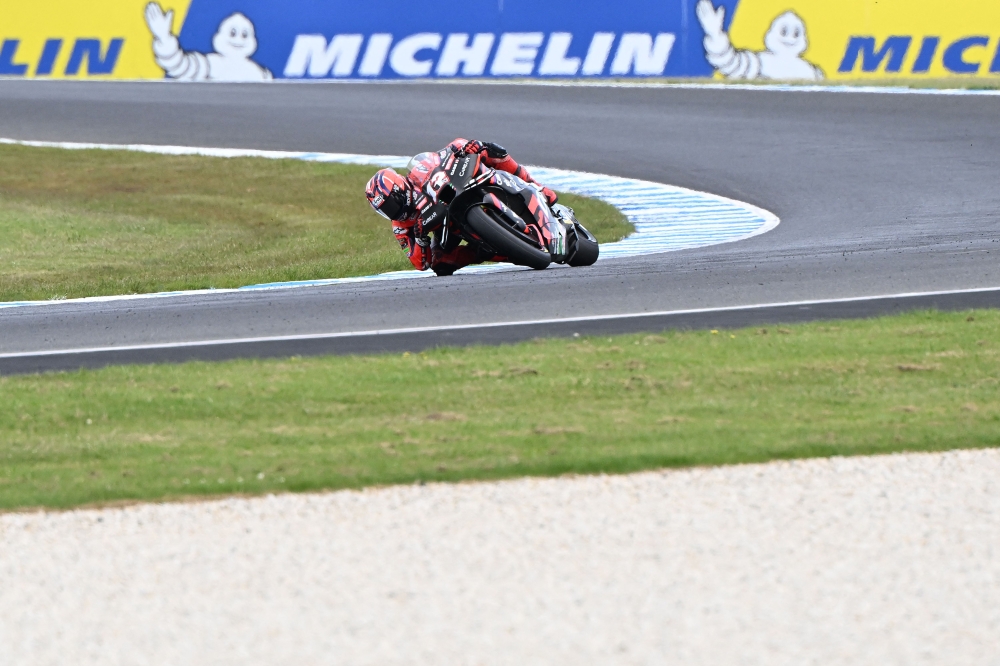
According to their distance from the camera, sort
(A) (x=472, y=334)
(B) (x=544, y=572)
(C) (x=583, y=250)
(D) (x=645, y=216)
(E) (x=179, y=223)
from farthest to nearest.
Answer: (E) (x=179, y=223) < (D) (x=645, y=216) < (C) (x=583, y=250) < (A) (x=472, y=334) < (B) (x=544, y=572)

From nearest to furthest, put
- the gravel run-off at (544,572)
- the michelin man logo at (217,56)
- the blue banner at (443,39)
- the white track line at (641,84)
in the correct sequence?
the gravel run-off at (544,572)
the white track line at (641,84)
the blue banner at (443,39)
the michelin man logo at (217,56)

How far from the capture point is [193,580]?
4945mm

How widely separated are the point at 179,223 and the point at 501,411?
10.3m

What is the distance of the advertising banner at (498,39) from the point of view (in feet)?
78.1

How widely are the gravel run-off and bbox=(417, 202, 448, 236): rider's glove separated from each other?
4.90m

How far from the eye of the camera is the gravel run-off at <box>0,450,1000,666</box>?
4270mm

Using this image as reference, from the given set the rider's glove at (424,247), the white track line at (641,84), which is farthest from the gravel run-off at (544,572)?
the white track line at (641,84)

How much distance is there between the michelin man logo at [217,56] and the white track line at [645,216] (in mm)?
6528

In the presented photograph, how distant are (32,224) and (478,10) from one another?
10.9m

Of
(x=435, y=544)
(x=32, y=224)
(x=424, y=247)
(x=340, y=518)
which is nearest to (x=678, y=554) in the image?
(x=435, y=544)

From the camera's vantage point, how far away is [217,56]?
2622 cm

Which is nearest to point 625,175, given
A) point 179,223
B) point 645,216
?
point 645,216

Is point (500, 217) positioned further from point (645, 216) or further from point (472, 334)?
point (645, 216)

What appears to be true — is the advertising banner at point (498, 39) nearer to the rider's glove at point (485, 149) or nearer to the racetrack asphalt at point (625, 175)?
the racetrack asphalt at point (625, 175)
